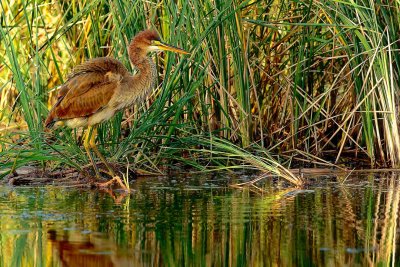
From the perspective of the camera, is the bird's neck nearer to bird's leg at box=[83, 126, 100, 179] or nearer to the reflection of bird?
the reflection of bird

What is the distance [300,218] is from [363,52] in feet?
7.88

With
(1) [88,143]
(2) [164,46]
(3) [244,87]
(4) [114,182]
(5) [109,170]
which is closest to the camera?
(4) [114,182]

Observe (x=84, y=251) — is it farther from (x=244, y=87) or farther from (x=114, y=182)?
(x=244, y=87)

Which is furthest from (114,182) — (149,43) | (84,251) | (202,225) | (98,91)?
(84,251)

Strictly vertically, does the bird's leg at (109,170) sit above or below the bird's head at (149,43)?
below

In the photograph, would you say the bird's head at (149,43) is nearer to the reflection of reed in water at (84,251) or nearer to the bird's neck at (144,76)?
the bird's neck at (144,76)

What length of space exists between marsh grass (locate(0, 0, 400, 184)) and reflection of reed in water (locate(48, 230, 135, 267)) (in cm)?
233

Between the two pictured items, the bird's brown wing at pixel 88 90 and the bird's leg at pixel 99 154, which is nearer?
the bird's leg at pixel 99 154

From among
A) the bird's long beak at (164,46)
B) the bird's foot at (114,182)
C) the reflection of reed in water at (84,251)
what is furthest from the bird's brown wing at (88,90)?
the reflection of reed in water at (84,251)

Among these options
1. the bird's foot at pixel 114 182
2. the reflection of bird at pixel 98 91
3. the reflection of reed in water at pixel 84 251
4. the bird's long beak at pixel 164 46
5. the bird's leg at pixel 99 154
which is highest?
the bird's long beak at pixel 164 46

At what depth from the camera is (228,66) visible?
917 cm

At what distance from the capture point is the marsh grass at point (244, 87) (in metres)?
8.58

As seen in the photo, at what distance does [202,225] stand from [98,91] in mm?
2719

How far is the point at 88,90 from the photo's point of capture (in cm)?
861
